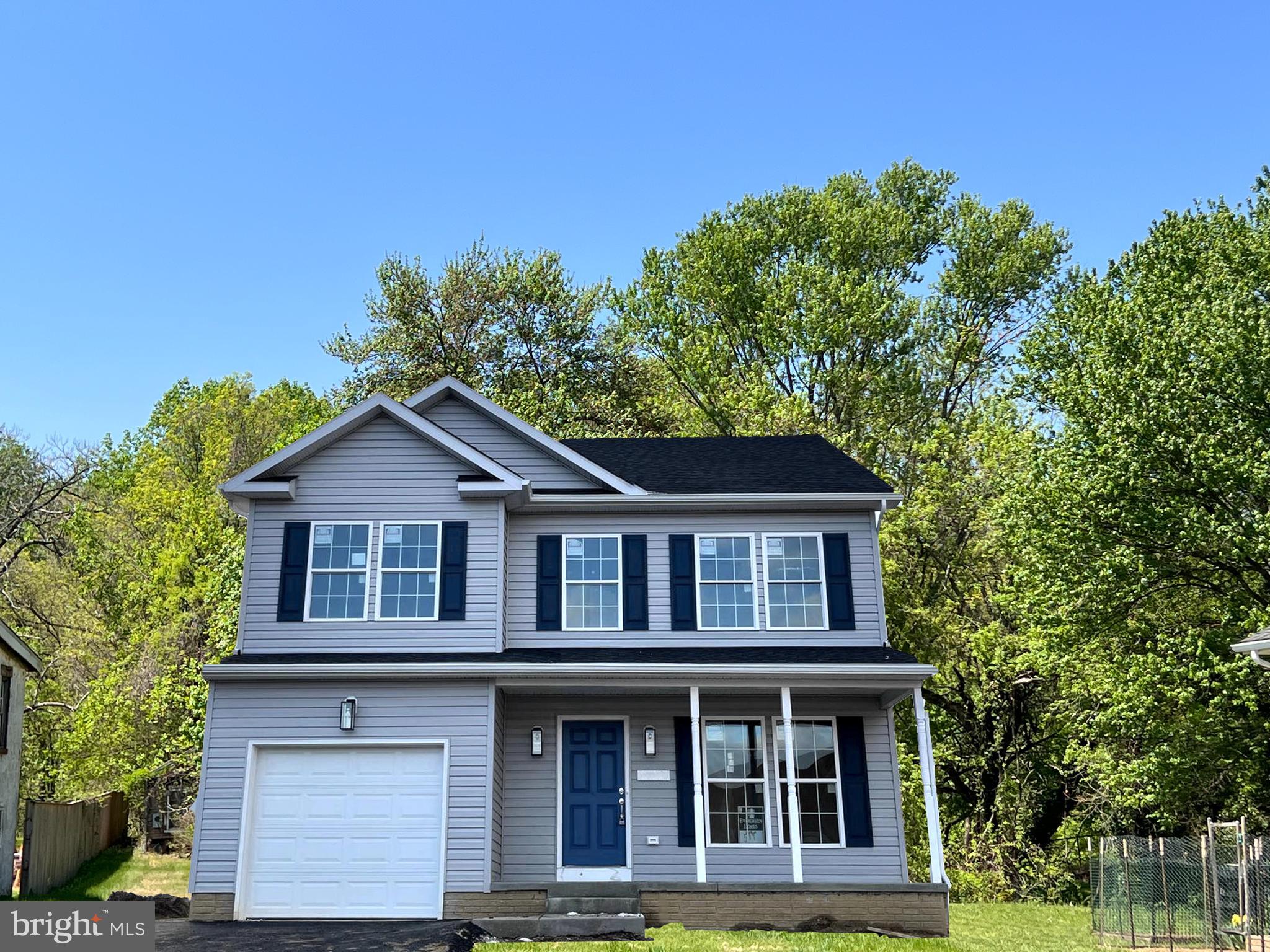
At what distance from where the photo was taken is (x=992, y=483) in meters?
23.6

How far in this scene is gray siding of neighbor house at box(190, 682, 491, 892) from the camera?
44.4 ft

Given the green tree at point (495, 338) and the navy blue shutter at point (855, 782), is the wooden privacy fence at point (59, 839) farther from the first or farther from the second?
the navy blue shutter at point (855, 782)

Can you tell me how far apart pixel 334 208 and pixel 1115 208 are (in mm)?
19191

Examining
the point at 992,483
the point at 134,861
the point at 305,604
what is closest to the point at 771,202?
the point at 992,483

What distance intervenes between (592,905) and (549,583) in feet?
14.7

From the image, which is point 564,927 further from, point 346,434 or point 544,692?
point 346,434

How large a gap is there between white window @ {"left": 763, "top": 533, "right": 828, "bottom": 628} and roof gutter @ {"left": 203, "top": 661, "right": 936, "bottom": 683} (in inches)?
59.8

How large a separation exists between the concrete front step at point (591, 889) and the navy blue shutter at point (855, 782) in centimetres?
310

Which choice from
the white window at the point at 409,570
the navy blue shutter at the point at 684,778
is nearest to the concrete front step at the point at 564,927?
the navy blue shutter at the point at 684,778

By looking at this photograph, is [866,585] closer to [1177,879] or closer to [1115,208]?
[1177,879]

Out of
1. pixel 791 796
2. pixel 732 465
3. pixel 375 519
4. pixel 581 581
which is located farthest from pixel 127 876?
pixel 791 796

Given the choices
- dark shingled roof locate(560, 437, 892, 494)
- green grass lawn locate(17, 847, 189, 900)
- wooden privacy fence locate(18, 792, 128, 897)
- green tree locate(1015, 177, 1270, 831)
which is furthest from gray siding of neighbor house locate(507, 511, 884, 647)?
wooden privacy fence locate(18, 792, 128, 897)

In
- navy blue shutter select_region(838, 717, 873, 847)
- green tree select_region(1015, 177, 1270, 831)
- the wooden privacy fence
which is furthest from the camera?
the wooden privacy fence

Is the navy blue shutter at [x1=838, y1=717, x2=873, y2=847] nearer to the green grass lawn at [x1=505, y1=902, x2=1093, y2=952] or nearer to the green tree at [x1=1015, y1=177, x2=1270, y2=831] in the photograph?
the green grass lawn at [x1=505, y1=902, x2=1093, y2=952]
